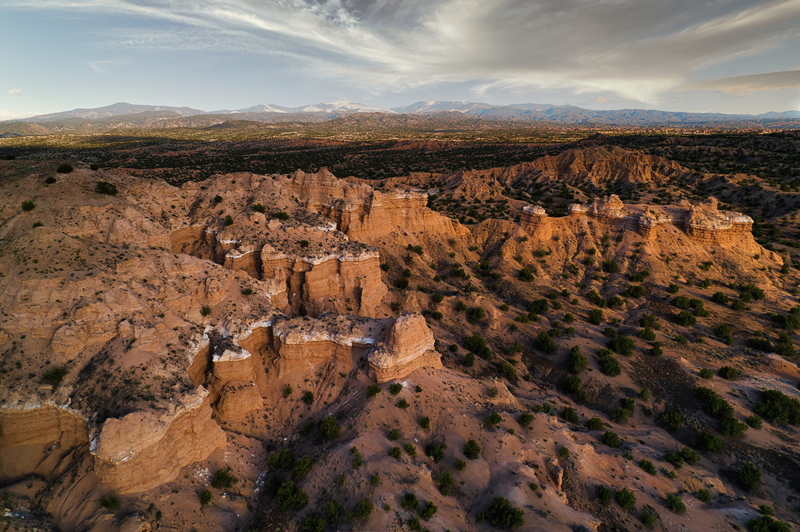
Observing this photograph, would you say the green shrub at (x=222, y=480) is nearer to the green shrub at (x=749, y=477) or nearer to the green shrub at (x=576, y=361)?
the green shrub at (x=576, y=361)

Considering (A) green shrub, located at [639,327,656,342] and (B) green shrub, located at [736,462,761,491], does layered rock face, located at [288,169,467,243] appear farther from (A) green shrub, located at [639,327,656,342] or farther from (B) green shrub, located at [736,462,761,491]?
(B) green shrub, located at [736,462,761,491]

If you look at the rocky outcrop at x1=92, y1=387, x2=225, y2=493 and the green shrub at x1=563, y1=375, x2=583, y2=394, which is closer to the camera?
the rocky outcrop at x1=92, y1=387, x2=225, y2=493

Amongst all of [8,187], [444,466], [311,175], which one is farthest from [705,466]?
[8,187]

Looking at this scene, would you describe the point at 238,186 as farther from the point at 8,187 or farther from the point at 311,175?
the point at 8,187

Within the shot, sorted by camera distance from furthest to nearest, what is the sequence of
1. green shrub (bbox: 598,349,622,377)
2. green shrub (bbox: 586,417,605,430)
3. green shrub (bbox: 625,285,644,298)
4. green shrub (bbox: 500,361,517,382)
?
1. green shrub (bbox: 625,285,644,298)
2. green shrub (bbox: 500,361,517,382)
3. green shrub (bbox: 598,349,622,377)
4. green shrub (bbox: 586,417,605,430)

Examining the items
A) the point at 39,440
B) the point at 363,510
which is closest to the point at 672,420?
the point at 363,510

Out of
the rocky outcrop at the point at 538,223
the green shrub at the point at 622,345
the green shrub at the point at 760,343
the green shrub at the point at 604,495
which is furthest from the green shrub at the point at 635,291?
the green shrub at the point at 604,495

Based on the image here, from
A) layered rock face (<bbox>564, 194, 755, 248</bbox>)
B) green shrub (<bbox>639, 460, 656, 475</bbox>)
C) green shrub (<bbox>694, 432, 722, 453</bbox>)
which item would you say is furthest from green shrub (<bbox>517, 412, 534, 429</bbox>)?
layered rock face (<bbox>564, 194, 755, 248</bbox>)

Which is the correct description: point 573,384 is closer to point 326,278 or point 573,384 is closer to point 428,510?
point 428,510
